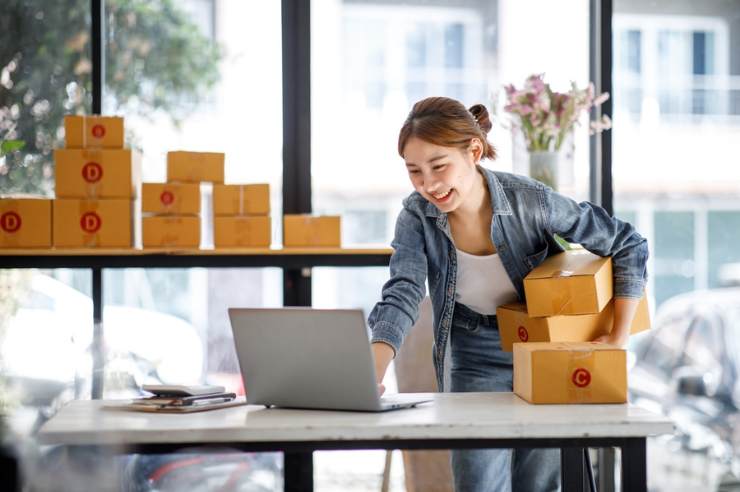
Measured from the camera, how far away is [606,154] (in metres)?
3.74

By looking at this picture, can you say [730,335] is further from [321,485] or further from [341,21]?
[341,21]

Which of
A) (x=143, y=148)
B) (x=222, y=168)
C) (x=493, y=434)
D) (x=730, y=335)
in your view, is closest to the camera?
(x=493, y=434)

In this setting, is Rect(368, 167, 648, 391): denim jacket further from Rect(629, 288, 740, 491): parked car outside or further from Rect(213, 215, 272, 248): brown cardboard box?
Rect(629, 288, 740, 491): parked car outside

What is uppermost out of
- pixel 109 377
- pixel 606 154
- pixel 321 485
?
pixel 606 154

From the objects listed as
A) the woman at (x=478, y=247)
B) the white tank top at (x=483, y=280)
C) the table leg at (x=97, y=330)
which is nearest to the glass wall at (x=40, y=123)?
the table leg at (x=97, y=330)

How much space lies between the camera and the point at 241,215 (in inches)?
125

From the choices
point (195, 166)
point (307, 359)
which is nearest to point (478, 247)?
point (307, 359)

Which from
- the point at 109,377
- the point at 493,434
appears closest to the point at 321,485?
the point at 109,377

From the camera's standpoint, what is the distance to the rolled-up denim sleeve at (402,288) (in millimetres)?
2240

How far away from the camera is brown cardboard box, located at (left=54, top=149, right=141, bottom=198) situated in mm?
3135

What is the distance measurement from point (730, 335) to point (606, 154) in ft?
2.91

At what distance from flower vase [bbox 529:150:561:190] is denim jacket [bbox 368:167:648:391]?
790 millimetres

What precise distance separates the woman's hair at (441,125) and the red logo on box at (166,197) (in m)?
1.06

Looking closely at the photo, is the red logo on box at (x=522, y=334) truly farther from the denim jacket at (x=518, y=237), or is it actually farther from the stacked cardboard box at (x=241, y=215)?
the stacked cardboard box at (x=241, y=215)
